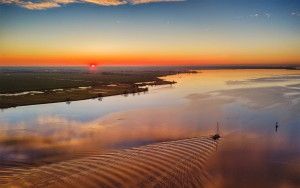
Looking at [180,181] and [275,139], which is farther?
[275,139]

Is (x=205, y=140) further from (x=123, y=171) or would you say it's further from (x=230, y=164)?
(x=123, y=171)

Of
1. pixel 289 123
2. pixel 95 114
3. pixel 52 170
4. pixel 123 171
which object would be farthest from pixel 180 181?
pixel 95 114

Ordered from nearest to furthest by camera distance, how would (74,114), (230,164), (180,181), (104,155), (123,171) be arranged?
(180,181) → (123,171) → (230,164) → (104,155) → (74,114)

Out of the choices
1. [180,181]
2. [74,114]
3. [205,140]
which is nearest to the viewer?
[180,181]

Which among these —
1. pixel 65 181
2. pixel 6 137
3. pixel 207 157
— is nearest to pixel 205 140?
pixel 207 157

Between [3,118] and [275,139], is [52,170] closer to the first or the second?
[275,139]

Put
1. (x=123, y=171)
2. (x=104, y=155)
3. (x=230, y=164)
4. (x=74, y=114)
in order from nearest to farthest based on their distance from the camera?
1. (x=123, y=171)
2. (x=230, y=164)
3. (x=104, y=155)
4. (x=74, y=114)
